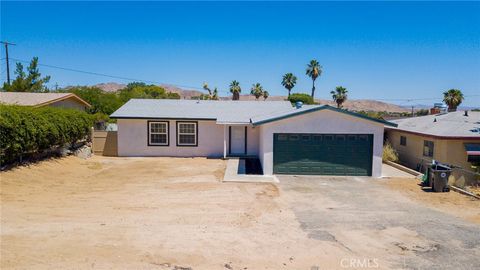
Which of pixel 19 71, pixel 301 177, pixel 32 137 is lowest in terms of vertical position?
pixel 301 177

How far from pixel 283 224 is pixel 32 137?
11552 mm

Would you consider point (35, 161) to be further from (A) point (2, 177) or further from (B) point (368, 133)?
(B) point (368, 133)

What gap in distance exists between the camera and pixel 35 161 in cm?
1537

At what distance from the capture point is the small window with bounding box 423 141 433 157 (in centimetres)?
1864

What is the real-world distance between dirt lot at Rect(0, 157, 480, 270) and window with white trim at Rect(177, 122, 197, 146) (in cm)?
670

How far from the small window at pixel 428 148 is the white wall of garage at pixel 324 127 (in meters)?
4.02

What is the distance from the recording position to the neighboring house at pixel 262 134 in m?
16.8

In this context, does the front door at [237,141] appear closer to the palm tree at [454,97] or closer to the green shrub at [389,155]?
the green shrub at [389,155]

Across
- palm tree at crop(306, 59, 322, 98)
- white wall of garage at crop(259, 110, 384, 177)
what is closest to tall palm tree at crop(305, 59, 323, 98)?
palm tree at crop(306, 59, 322, 98)

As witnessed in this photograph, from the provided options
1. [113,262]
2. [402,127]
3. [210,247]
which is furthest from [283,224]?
[402,127]

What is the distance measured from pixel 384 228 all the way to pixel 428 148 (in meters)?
12.0

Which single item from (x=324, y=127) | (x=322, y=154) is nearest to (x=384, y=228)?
(x=322, y=154)

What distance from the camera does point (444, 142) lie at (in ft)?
57.1


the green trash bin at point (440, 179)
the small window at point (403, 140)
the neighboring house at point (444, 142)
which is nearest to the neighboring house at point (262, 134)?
the green trash bin at point (440, 179)
